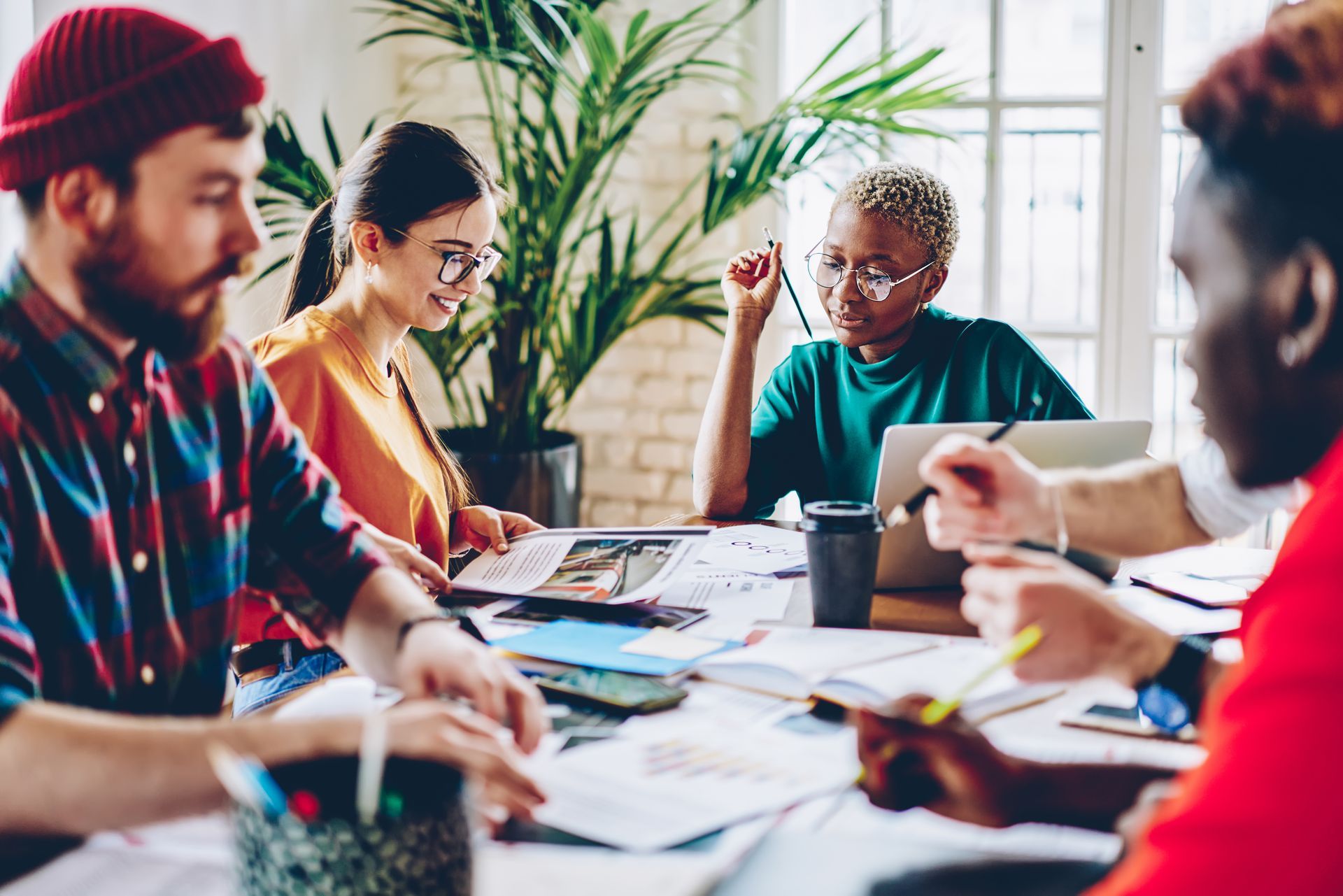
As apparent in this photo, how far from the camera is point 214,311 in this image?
985 millimetres

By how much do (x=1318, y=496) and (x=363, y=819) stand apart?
0.56 metres

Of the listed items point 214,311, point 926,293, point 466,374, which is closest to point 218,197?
point 214,311

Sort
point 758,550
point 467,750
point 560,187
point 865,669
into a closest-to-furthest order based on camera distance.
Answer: point 467,750
point 865,669
point 758,550
point 560,187

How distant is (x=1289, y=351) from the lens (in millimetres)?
724

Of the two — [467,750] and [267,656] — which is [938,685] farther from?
[267,656]

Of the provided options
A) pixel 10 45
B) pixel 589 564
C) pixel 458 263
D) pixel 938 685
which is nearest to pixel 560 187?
pixel 458 263

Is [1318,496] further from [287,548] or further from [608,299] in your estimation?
[608,299]

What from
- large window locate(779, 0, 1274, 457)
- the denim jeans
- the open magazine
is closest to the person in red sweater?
the open magazine

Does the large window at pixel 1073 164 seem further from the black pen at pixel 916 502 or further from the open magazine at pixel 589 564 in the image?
the black pen at pixel 916 502

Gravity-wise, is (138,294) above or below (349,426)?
above

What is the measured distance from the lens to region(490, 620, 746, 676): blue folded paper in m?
1.10

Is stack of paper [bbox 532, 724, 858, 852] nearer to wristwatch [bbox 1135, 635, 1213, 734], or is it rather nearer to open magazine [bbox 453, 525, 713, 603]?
wristwatch [bbox 1135, 635, 1213, 734]

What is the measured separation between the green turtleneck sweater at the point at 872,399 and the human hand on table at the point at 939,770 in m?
1.20

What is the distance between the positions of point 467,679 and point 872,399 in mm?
1257
